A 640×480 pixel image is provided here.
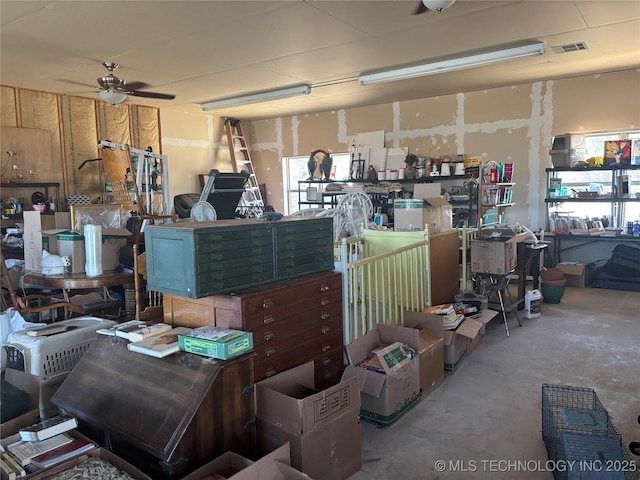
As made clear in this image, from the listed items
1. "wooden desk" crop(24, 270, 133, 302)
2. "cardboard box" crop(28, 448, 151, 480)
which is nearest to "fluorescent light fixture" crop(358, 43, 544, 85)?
"wooden desk" crop(24, 270, 133, 302)

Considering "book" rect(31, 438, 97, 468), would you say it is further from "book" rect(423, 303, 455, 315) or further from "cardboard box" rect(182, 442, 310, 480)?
"book" rect(423, 303, 455, 315)

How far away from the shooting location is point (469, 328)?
372 cm

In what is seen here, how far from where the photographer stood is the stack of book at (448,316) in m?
3.63

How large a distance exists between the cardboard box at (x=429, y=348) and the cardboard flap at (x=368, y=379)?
1.56 feet

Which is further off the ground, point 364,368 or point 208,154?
point 208,154

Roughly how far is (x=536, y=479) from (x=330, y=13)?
3.76 metres

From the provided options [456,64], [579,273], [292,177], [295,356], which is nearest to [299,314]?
[295,356]

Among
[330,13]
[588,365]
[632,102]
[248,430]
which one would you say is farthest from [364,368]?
[632,102]

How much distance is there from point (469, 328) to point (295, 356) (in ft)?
5.56

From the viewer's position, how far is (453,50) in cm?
528

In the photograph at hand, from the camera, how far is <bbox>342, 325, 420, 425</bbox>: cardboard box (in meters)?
2.78

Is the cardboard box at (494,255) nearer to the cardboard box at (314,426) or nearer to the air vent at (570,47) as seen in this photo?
the air vent at (570,47)

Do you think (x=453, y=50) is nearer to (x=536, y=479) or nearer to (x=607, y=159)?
(x=607, y=159)

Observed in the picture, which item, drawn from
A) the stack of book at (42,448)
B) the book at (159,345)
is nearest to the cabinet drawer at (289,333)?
the book at (159,345)
